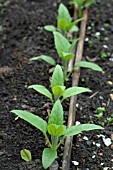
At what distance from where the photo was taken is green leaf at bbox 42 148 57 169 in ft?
7.89

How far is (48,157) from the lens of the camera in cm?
244

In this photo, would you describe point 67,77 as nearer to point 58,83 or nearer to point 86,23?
point 58,83

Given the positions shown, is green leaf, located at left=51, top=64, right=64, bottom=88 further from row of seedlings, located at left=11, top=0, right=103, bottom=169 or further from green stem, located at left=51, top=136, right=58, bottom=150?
green stem, located at left=51, top=136, right=58, bottom=150

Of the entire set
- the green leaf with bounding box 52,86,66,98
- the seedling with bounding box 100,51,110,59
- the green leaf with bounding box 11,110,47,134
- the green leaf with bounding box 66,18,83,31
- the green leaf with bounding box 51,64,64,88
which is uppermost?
the green leaf with bounding box 66,18,83,31

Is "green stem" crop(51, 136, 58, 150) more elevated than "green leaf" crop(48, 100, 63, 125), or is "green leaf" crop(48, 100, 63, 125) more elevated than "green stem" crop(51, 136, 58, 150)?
"green leaf" crop(48, 100, 63, 125)

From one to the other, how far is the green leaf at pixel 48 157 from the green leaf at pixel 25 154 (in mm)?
105

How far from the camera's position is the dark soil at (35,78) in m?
2.60

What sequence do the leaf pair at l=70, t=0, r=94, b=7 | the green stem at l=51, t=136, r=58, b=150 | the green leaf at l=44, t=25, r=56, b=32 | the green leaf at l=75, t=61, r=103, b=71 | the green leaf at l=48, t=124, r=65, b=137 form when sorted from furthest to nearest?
the leaf pair at l=70, t=0, r=94, b=7 → the green leaf at l=44, t=25, r=56, b=32 → the green leaf at l=75, t=61, r=103, b=71 → the green stem at l=51, t=136, r=58, b=150 → the green leaf at l=48, t=124, r=65, b=137

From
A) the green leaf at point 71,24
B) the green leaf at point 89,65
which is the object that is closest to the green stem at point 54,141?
the green leaf at point 89,65

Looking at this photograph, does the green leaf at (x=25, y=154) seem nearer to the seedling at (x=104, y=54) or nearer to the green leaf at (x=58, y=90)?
the green leaf at (x=58, y=90)

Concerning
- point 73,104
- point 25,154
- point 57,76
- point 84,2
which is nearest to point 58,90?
point 57,76

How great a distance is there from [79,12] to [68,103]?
1258 millimetres

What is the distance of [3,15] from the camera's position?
13.2 ft

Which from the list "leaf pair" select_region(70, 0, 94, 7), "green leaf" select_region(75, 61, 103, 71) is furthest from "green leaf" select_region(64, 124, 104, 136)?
"leaf pair" select_region(70, 0, 94, 7)
